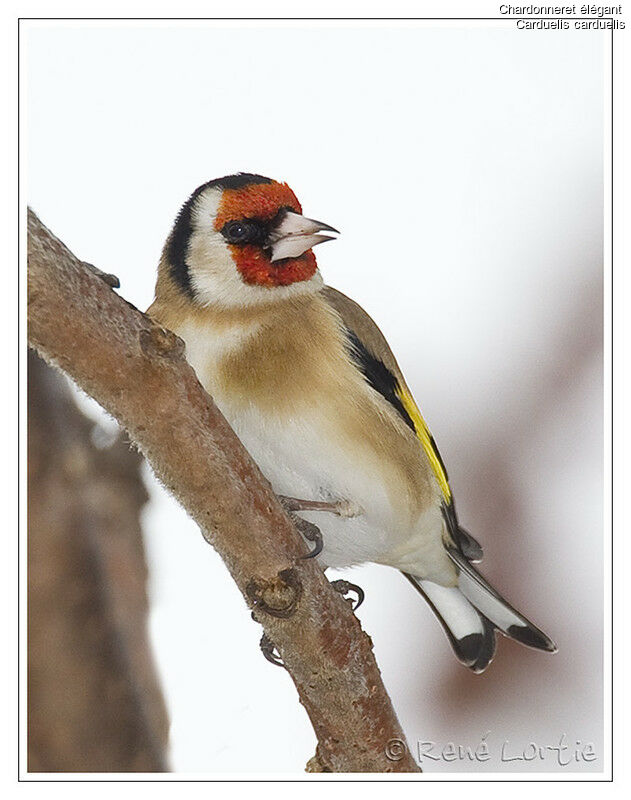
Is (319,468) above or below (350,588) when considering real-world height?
above

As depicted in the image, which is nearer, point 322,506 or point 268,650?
point 322,506

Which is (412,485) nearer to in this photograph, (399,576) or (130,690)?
(399,576)

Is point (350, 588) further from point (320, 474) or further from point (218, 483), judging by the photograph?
point (218, 483)

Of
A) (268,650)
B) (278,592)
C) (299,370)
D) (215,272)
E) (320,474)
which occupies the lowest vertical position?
(268,650)

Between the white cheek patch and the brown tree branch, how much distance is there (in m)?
0.38

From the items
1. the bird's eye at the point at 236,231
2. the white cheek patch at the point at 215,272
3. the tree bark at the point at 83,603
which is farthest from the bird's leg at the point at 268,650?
the bird's eye at the point at 236,231

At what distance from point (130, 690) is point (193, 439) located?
28.4 inches

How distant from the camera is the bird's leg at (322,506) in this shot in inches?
63.3

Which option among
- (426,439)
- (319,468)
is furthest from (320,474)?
(426,439)

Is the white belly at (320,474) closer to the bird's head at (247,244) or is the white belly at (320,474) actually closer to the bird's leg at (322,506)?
the bird's leg at (322,506)

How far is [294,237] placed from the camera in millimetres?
1659

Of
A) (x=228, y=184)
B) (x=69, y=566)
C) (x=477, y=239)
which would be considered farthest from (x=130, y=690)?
(x=477, y=239)

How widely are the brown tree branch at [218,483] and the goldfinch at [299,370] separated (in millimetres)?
181

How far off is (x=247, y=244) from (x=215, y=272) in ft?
0.26
